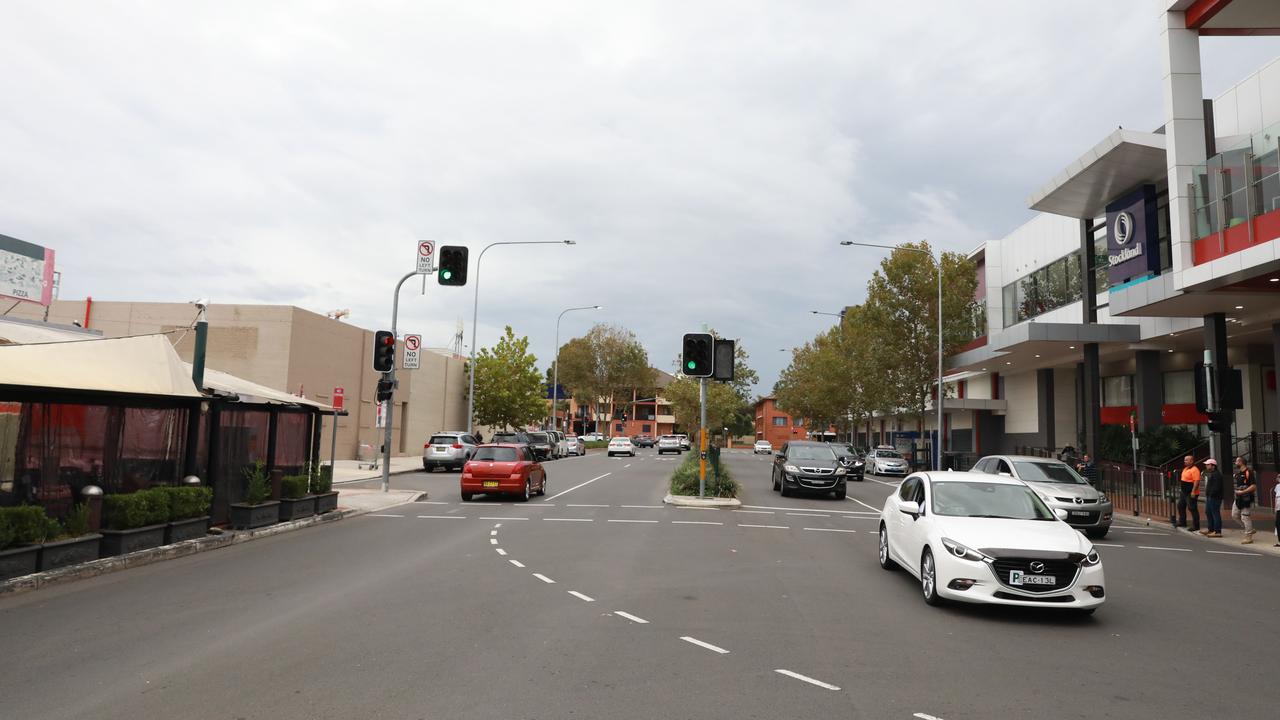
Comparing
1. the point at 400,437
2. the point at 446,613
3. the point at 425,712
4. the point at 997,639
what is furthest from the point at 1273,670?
the point at 400,437

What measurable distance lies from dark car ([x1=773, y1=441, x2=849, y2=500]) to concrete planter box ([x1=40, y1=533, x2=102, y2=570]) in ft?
55.8

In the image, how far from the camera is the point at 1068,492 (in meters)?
16.0

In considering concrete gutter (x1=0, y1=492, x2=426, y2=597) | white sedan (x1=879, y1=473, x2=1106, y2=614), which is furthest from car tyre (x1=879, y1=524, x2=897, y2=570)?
concrete gutter (x1=0, y1=492, x2=426, y2=597)

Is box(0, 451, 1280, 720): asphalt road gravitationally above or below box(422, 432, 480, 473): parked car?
below

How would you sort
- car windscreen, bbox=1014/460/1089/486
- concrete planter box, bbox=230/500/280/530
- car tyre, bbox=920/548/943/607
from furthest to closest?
1. car windscreen, bbox=1014/460/1089/486
2. concrete planter box, bbox=230/500/280/530
3. car tyre, bbox=920/548/943/607

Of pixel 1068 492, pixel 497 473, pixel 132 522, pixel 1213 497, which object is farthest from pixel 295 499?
pixel 1213 497

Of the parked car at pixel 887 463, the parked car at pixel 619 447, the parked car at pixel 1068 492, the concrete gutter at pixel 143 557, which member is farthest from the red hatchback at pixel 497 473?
the parked car at pixel 619 447

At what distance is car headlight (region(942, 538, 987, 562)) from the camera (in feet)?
26.8

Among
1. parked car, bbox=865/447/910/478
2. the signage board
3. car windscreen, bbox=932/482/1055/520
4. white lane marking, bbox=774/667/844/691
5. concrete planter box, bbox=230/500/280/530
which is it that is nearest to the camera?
white lane marking, bbox=774/667/844/691

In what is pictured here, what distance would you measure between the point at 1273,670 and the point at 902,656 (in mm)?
3017

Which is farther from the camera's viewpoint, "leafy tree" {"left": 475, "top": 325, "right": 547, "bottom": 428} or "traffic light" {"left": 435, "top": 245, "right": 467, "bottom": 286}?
"leafy tree" {"left": 475, "top": 325, "right": 547, "bottom": 428}

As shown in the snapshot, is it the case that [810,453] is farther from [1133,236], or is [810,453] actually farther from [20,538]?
[20,538]

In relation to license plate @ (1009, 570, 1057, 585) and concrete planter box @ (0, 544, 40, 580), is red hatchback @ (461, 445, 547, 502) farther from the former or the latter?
license plate @ (1009, 570, 1057, 585)

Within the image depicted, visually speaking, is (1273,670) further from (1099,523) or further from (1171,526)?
(1171,526)
